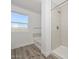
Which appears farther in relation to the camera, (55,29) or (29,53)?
(55,29)

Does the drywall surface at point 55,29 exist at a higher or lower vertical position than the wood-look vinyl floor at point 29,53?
higher

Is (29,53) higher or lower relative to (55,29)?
lower

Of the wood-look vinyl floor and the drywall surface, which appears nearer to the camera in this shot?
the wood-look vinyl floor

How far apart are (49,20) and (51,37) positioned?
0.33 m

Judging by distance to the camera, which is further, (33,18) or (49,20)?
(49,20)

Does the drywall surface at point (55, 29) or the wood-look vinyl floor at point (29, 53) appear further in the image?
the drywall surface at point (55, 29)

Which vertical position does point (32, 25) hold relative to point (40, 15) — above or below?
below

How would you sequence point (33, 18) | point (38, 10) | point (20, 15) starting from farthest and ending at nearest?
point (38, 10)
point (33, 18)
point (20, 15)

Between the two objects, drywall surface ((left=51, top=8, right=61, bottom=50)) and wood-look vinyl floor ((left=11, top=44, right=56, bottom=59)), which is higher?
drywall surface ((left=51, top=8, right=61, bottom=50))
